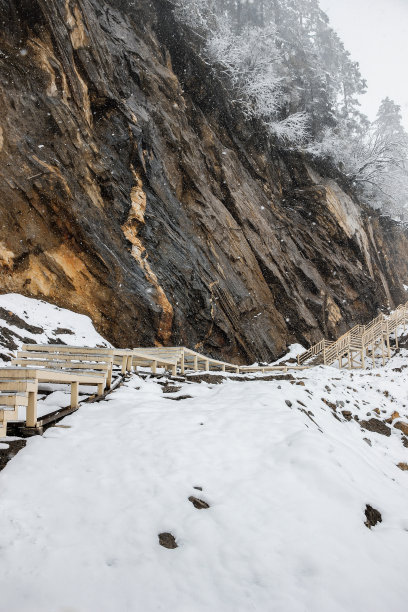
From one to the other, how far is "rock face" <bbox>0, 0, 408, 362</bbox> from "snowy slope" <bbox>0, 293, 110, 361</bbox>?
551 millimetres

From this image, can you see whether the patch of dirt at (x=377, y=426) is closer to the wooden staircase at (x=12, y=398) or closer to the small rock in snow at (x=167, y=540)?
the small rock in snow at (x=167, y=540)

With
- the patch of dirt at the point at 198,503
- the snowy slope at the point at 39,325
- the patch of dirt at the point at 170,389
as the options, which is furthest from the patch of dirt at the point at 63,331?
the patch of dirt at the point at 198,503

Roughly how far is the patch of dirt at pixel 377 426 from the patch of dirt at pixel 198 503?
6.32 metres

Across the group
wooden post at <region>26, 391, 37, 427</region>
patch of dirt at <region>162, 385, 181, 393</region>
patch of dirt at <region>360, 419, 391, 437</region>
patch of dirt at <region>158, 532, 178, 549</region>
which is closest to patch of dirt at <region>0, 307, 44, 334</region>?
patch of dirt at <region>162, 385, 181, 393</region>

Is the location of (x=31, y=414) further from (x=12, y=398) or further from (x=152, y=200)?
(x=152, y=200)

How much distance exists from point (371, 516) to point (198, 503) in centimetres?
187

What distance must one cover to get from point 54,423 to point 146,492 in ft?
5.94

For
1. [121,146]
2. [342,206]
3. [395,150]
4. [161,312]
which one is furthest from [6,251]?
[395,150]

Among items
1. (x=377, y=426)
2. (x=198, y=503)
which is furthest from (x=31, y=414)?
(x=377, y=426)

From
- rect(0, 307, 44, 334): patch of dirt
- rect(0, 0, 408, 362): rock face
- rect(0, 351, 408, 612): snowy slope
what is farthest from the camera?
rect(0, 0, 408, 362): rock face

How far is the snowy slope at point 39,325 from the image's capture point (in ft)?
29.4

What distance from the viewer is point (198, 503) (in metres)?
3.16

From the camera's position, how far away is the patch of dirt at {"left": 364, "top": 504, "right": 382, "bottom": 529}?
3426 mm

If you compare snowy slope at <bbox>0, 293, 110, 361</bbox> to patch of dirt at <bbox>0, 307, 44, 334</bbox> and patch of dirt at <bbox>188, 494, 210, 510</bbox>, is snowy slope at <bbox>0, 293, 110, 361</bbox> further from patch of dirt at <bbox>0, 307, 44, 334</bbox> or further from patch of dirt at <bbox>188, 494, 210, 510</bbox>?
patch of dirt at <bbox>188, 494, 210, 510</bbox>
